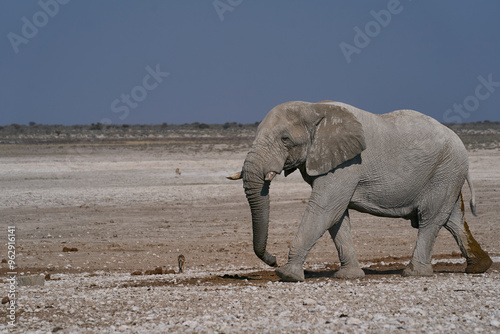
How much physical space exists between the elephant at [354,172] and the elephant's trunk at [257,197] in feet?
0.05

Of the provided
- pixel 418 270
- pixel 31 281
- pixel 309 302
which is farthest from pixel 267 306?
pixel 31 281

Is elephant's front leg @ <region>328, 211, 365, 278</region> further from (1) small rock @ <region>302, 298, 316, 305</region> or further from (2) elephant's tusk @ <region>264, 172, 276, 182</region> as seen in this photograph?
(1) small rock @ <region>302, 298, 316, 305</region>

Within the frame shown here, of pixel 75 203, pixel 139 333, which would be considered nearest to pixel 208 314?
pixel 139 333

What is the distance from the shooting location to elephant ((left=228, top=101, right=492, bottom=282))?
11141 millimetres

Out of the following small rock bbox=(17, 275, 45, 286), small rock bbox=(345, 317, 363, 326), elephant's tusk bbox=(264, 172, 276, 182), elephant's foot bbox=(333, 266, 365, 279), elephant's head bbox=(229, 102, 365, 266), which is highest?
elephant's head bbox=(229, 102, 365, 266)

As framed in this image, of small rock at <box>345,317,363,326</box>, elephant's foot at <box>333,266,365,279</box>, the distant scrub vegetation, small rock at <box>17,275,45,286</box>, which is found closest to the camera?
small rock at <box>345,317,363,326</box>

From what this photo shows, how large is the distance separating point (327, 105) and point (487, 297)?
3545 millimetres

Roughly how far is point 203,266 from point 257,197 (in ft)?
12.8

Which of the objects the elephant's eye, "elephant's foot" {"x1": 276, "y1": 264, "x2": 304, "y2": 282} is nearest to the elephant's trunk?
"elephant's foot" {"x1": 276, "y1": 264, "x2": 304, "y2": 282}

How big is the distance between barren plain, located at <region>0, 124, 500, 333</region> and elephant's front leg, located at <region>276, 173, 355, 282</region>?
296 mm

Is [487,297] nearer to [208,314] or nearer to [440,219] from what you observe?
[440,219]

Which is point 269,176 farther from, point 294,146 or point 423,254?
point 423,254

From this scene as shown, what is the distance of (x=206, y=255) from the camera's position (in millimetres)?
15711

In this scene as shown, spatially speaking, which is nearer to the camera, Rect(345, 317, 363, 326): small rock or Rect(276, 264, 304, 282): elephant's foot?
Rect(345, 317, 363, 326): small rock
